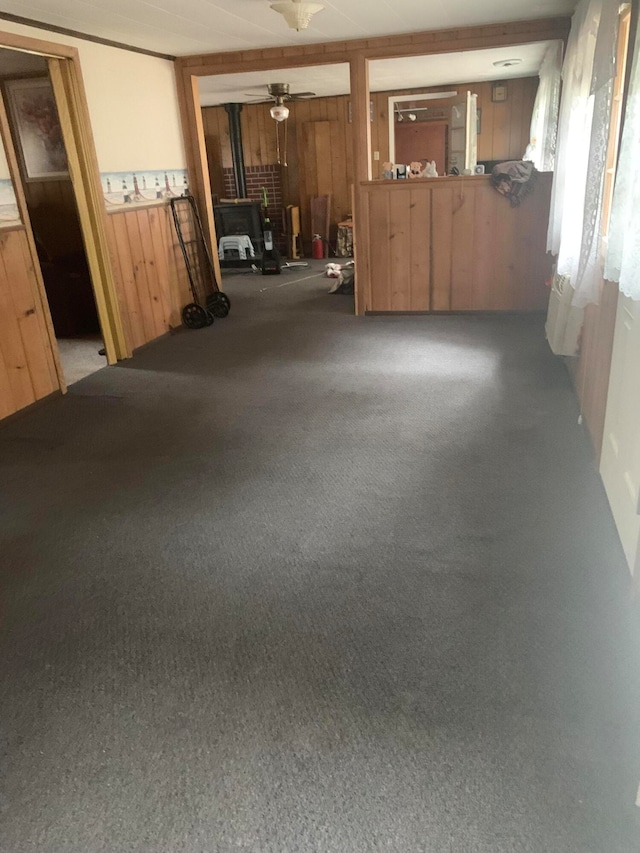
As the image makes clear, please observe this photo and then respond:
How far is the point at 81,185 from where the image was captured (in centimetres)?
438

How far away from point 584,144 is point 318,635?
280cm

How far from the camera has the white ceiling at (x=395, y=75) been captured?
624 centimetres

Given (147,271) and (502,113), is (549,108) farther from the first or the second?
(147,271)

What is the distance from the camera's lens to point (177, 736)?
5.16 ft

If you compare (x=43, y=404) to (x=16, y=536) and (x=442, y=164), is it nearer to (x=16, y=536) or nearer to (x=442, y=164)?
(x=16, y=536)

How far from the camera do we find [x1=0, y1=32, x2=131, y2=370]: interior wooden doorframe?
3.84m

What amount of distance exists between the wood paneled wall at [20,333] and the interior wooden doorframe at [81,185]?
0.06 m

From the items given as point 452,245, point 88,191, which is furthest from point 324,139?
point 88,191

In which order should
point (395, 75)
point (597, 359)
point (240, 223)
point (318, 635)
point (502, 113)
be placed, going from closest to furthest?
point (318, 635) → point (597, 359) → point (395, 75) → point (502, 113) → point (240, 223)

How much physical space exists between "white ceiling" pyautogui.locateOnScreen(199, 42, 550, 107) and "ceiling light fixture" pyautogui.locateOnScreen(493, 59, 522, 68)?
70mm

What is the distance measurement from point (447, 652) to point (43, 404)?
310 cm

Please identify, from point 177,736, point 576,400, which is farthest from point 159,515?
point 576,400

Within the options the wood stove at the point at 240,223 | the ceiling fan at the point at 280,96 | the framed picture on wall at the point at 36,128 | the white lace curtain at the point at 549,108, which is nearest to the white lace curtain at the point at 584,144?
the white lace curtain at the point at 549,108

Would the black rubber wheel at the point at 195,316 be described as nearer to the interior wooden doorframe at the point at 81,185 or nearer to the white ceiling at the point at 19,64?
the interior wooden doorframe at the point at 81,185
